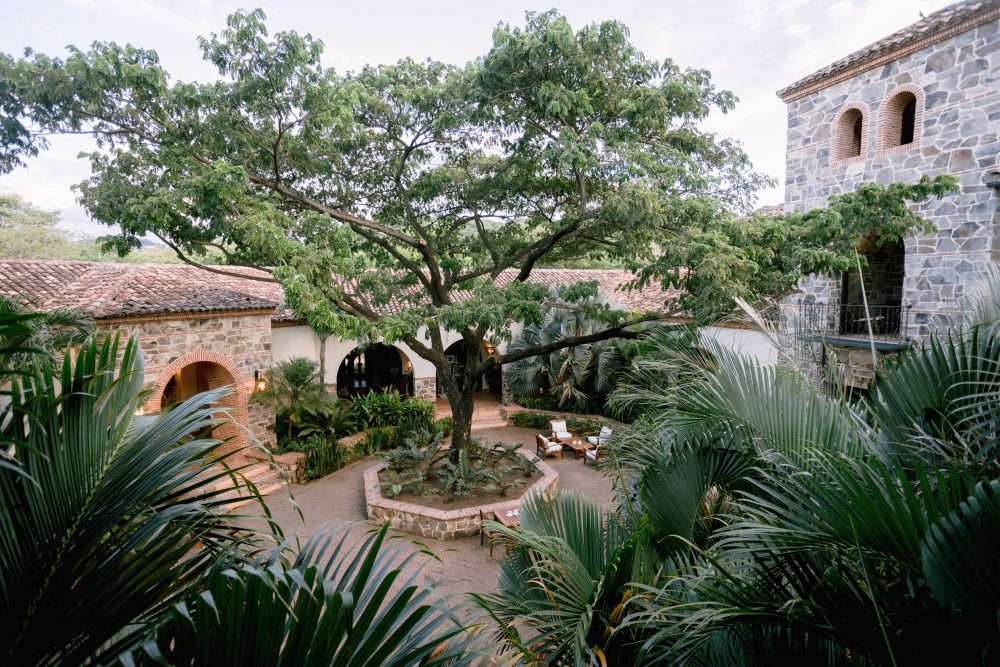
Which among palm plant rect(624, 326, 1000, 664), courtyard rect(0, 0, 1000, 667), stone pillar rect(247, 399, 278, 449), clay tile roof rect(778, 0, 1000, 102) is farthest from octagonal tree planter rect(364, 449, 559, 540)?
clay tile roof rect(778, 0, 1000, 102)

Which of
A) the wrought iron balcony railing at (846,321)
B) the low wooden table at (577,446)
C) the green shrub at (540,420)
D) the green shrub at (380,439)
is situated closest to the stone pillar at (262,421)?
the green shrub at (380,439)

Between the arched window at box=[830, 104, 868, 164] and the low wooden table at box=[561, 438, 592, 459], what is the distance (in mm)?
7885

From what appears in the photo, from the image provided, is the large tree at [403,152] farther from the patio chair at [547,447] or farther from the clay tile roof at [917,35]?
the patio chair at [547,447]

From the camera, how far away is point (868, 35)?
30.5 feet

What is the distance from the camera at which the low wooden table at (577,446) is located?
12555 millimetres

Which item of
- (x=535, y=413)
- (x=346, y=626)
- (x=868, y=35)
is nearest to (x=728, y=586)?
(x=346, y=626)

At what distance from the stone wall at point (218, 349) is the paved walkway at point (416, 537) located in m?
1.49

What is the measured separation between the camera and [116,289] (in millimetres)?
9250

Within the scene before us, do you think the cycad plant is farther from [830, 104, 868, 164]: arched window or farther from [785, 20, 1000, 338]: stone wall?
[785, 20, 1000, 338]: stone wall

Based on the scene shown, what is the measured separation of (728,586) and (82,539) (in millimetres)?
2210

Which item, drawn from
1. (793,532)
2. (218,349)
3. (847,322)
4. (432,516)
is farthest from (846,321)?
(218,349)

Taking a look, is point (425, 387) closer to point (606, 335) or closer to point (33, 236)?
point (606, 335)

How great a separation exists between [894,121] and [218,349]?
13035 millimetres

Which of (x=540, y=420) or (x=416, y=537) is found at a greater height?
(x=540, y=420)
